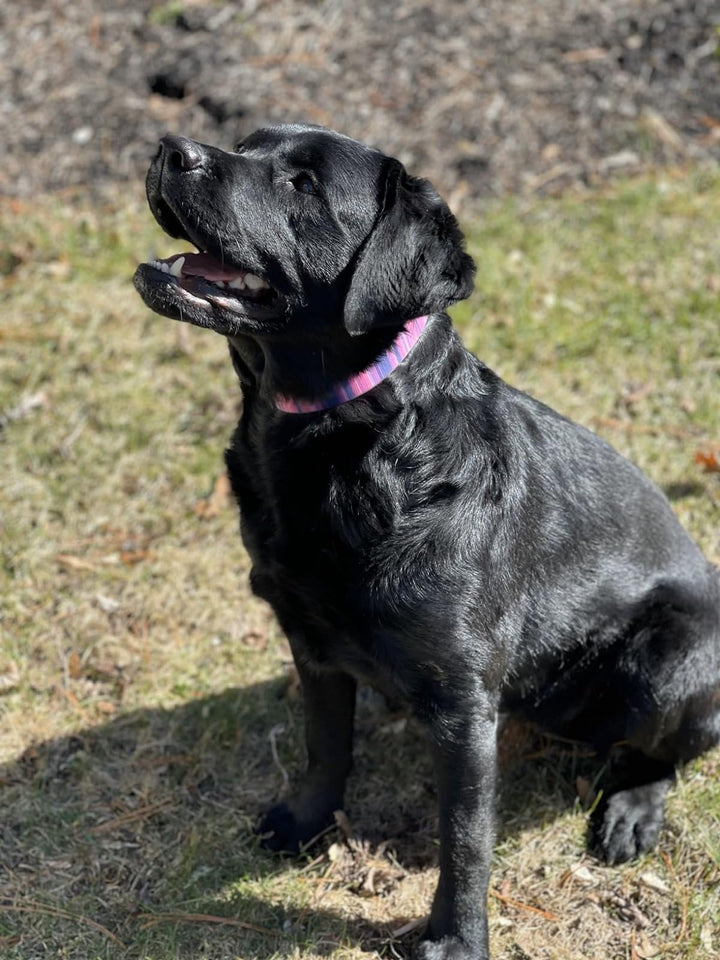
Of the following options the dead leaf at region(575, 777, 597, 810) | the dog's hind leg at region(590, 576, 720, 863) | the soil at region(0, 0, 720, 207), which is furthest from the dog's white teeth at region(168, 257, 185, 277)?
the soil at region(0, 0, 720, 207)

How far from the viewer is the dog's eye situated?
117 inches

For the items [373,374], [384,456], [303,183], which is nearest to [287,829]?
[384,456]

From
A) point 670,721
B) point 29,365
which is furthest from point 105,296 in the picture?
point 670,721

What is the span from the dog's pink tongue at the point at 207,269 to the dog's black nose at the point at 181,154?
9.7 inches

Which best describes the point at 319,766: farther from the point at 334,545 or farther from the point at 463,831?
the point at 334,545

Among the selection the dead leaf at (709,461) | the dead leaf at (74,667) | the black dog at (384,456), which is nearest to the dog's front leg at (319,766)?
the black dog at (384,456)

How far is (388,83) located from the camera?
6957 millimetres

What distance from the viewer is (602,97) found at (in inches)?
275

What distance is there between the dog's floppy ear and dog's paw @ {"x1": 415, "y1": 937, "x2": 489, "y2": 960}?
5.86ft

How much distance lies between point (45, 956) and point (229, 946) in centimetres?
55

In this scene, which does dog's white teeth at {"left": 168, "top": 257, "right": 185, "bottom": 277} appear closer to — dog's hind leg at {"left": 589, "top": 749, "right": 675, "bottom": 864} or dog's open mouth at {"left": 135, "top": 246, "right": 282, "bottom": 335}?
dog's open mouth at {"left": 135, "top": 246, "right": 282, "bottom": 335}

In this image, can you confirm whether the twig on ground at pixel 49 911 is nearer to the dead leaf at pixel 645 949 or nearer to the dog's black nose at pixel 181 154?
the dead leaf at pixel 645 949

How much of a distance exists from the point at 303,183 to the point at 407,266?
1.39 ft

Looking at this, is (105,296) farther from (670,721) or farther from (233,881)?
(670,721)
